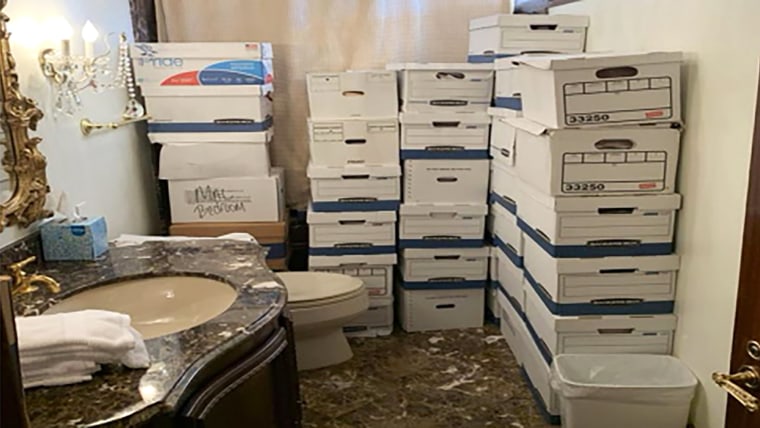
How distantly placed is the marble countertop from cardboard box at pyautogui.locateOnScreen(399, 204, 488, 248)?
1.14 metres

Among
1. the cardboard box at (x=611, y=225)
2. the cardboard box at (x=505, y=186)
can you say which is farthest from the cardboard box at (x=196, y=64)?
the cardboard box at (x=611, y=225)

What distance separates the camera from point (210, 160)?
2.94 meters

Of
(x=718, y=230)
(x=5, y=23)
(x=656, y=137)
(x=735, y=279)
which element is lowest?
(x=735, y=279)

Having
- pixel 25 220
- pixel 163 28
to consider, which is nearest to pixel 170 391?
pixel 25 220

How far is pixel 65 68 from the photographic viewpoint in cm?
206

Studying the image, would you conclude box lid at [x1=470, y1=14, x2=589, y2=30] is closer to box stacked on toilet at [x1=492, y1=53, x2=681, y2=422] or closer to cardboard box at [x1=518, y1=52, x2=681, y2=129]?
box stacked on toilet at [x1=492, y1=53, x2=681, y2=422]

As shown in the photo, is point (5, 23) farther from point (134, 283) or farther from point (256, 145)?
point (256, 145)

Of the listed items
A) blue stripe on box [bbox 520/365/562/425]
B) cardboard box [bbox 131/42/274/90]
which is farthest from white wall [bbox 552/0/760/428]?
cardboard box [bbox 131/42/274/90]

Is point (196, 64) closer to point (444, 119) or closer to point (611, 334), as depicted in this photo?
point (444, 119)

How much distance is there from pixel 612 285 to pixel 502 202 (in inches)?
32.7

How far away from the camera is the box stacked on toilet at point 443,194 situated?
9.71 feet

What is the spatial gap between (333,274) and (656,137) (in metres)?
1.54

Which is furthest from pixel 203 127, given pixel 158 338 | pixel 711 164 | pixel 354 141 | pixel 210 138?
pixel 711 164

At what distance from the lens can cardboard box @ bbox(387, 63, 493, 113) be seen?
2.94 m
